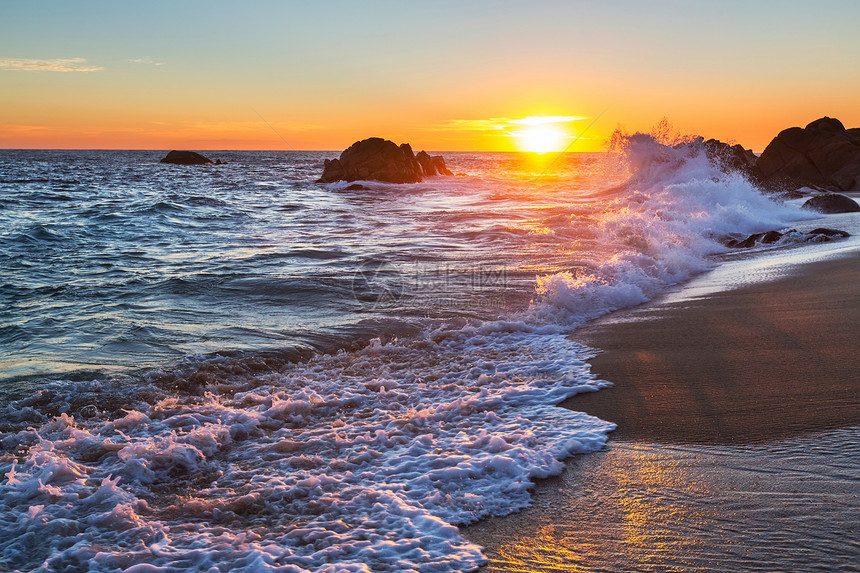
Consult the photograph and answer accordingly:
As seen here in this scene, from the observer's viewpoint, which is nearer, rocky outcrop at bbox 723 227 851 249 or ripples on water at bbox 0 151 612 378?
ripples on water at bbox 0 151 612 378

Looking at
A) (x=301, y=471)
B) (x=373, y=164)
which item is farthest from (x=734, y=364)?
(x=373, y=164)

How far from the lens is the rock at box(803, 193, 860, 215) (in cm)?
1703

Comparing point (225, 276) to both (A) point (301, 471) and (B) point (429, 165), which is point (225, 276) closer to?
(A) point (301, 471)

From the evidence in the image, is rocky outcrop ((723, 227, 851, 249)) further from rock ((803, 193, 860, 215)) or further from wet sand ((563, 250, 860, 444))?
rock ((803, 193, 860, 215))

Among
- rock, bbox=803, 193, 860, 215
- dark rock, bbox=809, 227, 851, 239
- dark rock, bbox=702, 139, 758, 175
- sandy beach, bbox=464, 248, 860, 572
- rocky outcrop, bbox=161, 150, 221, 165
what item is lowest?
sandy beach, bbox=464, 248, 860, 572

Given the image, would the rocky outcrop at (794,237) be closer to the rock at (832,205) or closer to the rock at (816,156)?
the rock at (832,205)

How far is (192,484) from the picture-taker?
11.7 feet

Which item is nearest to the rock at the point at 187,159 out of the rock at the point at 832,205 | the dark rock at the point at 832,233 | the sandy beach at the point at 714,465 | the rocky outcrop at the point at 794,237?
the rock at the point at 832,205

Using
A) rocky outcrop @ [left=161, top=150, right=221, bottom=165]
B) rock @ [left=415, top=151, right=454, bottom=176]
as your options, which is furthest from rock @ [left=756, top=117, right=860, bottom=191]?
rocky outcrop @ [left=161, top=150, right=221, bottom=165]

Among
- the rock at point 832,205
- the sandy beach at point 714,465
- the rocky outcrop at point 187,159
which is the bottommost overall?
the sandy beach at point 714,465

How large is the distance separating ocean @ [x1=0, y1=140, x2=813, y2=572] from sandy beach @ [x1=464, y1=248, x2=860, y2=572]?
217 mm

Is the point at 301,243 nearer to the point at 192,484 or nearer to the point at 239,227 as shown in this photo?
the point at 239,227

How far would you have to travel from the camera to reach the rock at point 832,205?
17031 millimetres

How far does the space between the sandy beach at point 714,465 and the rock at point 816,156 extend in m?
26.7
